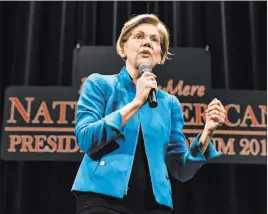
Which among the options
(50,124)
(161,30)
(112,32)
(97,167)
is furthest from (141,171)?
(112,32)

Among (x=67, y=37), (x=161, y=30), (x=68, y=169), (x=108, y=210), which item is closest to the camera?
(x=108, y=210)

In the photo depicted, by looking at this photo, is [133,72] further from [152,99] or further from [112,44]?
[112,44]

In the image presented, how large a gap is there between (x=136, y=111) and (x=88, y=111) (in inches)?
4.1

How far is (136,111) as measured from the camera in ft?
2.98

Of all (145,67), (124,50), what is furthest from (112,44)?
(145,67)

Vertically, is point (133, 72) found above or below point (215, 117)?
above

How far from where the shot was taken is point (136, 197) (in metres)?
0.92

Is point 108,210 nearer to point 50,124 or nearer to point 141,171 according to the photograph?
point 141,171

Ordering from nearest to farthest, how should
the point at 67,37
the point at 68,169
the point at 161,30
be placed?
the point at 161,30
the point at 68,169
the point at 67,37

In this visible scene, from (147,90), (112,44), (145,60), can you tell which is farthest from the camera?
(112,44)

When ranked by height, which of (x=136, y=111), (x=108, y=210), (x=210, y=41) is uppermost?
(x=210, y=41)

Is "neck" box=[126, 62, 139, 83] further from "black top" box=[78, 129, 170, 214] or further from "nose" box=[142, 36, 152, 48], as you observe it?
"black top" box=[78, 129, 170, 214]

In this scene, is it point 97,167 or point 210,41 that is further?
point 210,41

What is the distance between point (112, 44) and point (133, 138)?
2.03 metres
